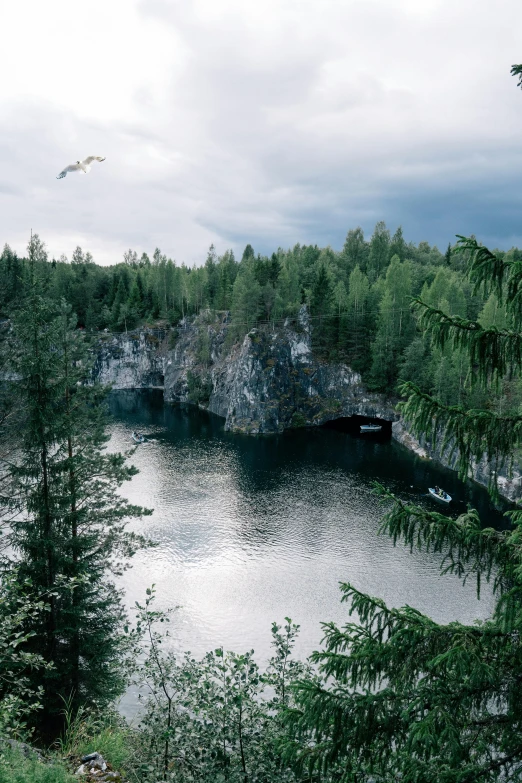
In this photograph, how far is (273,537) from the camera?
120 ft

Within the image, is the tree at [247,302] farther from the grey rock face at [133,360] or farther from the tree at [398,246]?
the tree at [398,246]

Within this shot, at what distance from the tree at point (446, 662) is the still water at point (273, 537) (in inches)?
785

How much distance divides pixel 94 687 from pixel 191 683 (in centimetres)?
1188

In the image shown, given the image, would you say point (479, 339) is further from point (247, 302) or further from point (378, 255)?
point (378, 255)

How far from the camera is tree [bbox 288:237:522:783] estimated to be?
5.60 meters

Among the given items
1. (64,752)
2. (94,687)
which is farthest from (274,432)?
(64,752)

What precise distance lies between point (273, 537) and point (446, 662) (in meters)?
31.6

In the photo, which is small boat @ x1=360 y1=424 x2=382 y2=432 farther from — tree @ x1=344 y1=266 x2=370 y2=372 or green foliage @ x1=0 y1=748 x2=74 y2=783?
green foliage @ x1=0 y1=748 x2=74 y2=783

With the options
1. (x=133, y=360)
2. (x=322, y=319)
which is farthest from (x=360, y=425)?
(x=133, y=360)

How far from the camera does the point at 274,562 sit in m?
33.0

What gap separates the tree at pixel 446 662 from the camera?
560 centimetres

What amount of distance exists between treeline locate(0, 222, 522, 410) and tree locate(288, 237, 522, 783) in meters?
27.3

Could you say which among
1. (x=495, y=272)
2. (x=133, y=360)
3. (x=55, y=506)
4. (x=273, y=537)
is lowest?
(x=273, y=537)

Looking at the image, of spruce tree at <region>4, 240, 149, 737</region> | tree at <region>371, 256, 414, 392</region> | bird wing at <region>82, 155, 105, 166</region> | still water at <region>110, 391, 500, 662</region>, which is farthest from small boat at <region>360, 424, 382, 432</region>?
bird wing at <region>82, 155, 105, 166</region>
